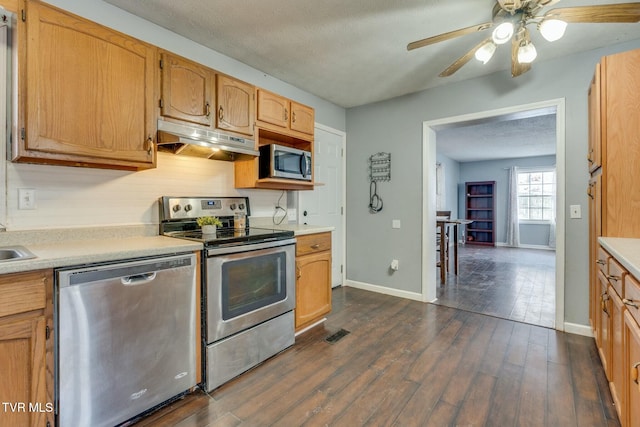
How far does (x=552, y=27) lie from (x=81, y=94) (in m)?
2.66

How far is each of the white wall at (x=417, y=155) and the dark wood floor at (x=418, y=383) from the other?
2.71 feet

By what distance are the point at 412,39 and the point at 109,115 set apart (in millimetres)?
2248

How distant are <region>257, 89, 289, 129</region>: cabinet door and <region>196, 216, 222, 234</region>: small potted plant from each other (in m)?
0.97

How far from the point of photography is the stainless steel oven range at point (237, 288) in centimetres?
187

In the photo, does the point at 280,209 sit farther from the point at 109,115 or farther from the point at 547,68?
the point at 547,68

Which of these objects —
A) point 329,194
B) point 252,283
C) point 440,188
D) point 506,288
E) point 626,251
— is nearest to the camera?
point 626,251

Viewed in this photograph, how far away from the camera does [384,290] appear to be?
3.83 m

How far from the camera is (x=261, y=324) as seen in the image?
2.17m

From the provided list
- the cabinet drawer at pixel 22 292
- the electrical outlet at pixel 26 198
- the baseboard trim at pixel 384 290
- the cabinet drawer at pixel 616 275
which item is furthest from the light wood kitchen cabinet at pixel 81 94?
the baseboard trim at pixel 384 290

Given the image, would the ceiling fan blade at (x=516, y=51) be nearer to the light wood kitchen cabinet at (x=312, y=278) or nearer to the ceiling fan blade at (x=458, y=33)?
the ceiling fan blade at (x=458, y=33)

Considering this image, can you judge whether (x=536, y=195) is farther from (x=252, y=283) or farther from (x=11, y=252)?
(x=11, y=252)

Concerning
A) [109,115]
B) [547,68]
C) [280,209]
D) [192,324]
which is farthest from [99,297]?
[547,68]

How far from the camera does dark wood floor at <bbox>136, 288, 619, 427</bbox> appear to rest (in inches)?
63.9

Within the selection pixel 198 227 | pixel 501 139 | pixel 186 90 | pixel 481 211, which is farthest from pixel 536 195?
pixel 186 90
